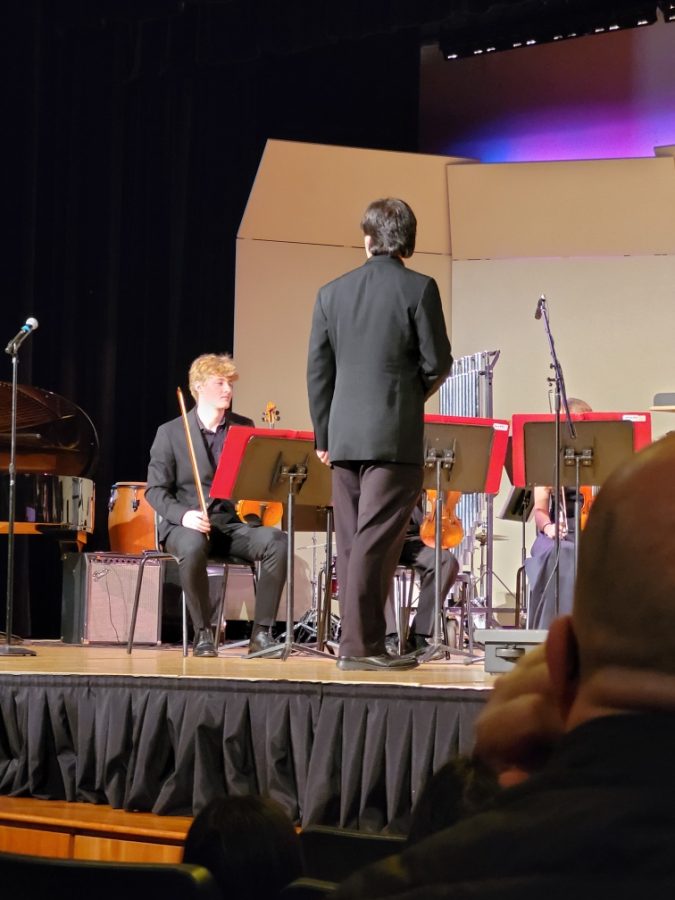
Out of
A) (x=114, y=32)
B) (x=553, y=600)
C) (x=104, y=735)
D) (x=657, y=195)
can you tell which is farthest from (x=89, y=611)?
(x=657, y=195)

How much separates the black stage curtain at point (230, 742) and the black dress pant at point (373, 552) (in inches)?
26.1

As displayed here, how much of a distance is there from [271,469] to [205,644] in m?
0.95

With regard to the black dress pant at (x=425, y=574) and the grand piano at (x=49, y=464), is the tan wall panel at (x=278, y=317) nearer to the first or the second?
the grand piano at (x=49, y=464)

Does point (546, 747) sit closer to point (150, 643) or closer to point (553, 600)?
point (553, 600)

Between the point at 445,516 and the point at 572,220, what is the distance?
3881 millimetres

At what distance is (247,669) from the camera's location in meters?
3.87

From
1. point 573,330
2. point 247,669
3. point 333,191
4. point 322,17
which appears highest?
point 322,17

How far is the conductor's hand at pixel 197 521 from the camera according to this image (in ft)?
16.7

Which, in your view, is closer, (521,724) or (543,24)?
(521,724)

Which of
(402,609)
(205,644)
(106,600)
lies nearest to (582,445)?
(402,609)

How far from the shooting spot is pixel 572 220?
28.1 ft

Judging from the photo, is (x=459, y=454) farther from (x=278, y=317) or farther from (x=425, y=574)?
(x=278, y=317)

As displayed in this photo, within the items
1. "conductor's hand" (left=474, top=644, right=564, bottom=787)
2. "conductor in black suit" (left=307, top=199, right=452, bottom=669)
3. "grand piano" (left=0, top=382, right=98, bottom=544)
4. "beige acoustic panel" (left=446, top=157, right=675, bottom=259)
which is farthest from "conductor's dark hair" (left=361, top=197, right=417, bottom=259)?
"beige acoustic panel" (left=446, top=157, right=675, bottom=259)

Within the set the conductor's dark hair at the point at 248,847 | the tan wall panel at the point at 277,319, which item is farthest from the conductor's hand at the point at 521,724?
the tan wall panel at the point at 277,319
